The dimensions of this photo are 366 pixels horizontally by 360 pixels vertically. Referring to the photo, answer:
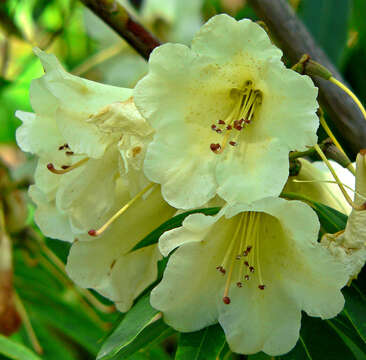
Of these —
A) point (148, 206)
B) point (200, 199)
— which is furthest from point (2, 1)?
point (200, 199)

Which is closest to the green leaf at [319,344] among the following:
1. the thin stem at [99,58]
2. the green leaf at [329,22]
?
the green leaf at [329,22]

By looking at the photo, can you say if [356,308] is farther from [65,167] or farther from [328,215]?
[65,167]

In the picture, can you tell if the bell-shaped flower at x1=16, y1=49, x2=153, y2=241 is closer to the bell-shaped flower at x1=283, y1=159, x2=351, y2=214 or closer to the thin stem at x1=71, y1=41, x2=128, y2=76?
the bell-shaped flower at x1=283, y1=159, x2=351, y2=214

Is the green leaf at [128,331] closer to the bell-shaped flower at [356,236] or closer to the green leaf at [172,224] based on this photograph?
the green leaf at [172,224]

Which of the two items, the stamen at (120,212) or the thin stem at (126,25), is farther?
the thin stem at (126,25)

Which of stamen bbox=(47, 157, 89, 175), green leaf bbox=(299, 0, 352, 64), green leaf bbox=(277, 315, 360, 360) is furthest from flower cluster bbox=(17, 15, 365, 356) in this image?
green leaf bbox=(299, 0, 352, 64)

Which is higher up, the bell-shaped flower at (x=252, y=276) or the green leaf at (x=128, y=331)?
the bell-shaped flower at (x=252, y=276)

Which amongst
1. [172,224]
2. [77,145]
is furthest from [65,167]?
[172,224]
